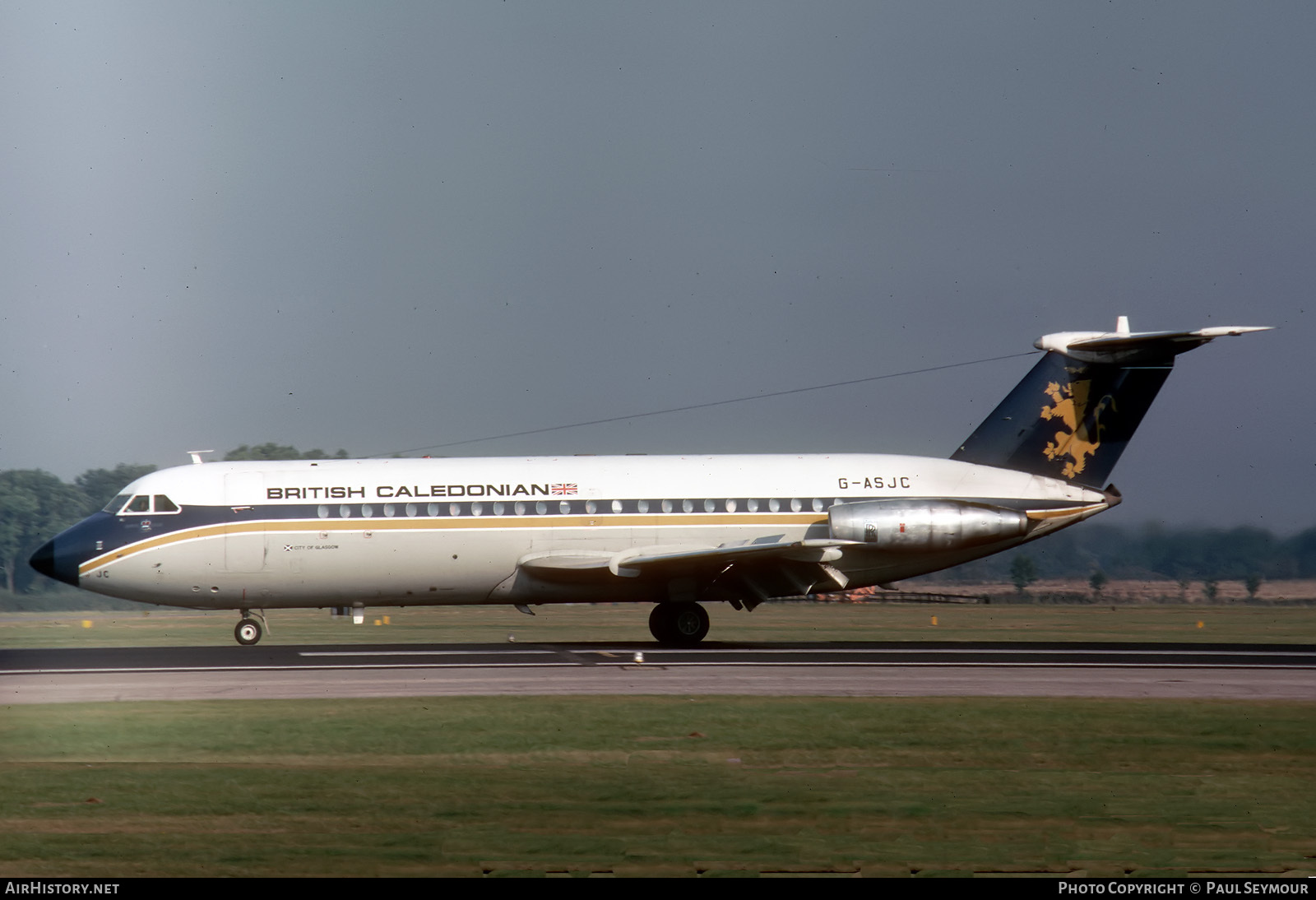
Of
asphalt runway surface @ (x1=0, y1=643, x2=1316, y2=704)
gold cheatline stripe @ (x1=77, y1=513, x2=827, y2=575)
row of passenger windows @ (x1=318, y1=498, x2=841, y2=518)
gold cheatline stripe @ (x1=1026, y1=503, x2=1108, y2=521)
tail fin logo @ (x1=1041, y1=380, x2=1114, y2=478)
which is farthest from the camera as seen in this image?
tail fin logo @ (x1=1041, y1=380, x2=1114, y2=478)

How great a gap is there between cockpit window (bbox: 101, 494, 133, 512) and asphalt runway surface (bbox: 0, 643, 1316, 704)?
3.22 meters

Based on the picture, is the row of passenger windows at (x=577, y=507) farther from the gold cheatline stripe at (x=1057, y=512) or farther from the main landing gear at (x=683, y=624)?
the gold cheatline stripe at (x=1057, y=512)

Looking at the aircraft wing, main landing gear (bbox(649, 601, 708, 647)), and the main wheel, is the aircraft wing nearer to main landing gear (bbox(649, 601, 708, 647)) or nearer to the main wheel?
main landing gear (bbox(649, 601, 708, 647))

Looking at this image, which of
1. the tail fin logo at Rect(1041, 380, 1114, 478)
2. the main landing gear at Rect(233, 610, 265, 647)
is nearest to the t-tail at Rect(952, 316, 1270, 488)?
the tail fin logo at Rect(1041, 380, 1114, 478)

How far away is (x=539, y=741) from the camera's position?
15.9 m

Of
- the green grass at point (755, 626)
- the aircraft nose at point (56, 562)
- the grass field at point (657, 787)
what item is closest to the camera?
the grass field at point (657, 787)

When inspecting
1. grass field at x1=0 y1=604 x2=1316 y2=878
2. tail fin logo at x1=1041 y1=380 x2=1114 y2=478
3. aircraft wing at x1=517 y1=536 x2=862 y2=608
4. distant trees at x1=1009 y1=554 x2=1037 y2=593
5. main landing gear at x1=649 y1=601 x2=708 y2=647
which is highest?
tail fin logo at x1=1041 y1=380 x2=1114 y2=478

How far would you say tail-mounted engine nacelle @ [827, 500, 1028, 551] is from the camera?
98.5ft

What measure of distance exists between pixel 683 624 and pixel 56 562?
1409 centimetres

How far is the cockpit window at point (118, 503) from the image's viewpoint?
3025 cm

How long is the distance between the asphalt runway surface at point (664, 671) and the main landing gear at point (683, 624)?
0.69m

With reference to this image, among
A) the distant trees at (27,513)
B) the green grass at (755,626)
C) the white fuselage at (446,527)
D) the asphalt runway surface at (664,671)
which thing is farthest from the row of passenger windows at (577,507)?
the distant trees at (27,513)

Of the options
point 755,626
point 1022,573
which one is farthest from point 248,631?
point 1022,573

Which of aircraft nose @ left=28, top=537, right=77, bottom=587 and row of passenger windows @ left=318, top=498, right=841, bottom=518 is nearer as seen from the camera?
aircraft nose @ left=28, top=537, right=77, bottom=587
